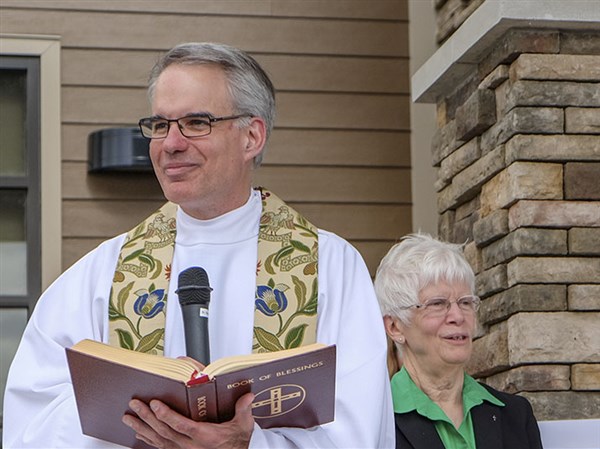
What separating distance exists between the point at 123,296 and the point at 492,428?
1172 millimetres

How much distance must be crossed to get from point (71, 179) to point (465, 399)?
2456 mm

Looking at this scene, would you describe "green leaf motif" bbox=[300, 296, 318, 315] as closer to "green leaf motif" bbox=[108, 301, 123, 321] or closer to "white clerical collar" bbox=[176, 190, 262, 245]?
"white clerical collar" bbox=[176, 190, 262, 245]

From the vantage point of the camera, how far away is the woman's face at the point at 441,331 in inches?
145

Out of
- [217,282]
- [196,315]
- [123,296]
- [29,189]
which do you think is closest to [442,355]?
[217,282]

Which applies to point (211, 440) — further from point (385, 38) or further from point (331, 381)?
point (385, 38)

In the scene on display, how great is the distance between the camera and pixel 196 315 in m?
2.55

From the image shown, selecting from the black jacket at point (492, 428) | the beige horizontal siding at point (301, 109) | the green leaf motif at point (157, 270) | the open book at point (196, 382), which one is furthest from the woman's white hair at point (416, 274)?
the beige horizontal siding at point (301, 109)

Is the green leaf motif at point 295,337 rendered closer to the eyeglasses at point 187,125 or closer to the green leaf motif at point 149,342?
the green leaf motif at point 149,342

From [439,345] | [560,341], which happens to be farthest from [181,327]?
[560,341]

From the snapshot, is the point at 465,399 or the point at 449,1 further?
the point at 449,1

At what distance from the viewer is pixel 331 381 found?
2539 mm

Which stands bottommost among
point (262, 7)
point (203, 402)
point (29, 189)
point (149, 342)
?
point (203, 402)

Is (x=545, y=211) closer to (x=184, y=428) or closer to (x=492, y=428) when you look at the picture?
(x=492, y=428)

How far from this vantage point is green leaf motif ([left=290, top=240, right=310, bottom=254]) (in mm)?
3029
